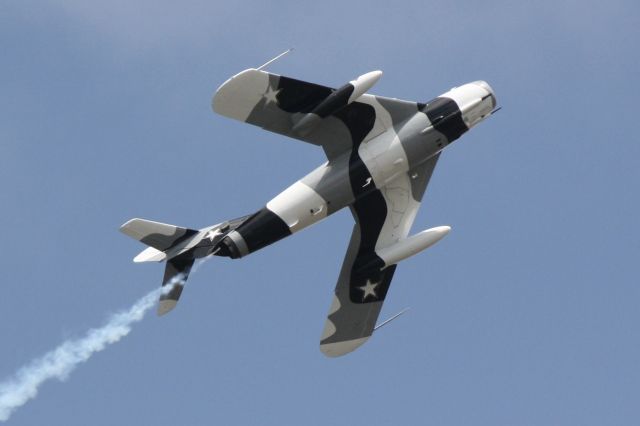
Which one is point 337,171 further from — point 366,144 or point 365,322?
point 365,322

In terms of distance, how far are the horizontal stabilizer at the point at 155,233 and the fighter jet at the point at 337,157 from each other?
0.03 m

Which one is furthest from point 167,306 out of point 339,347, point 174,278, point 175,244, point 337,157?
point 337,157

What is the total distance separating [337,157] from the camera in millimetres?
37750

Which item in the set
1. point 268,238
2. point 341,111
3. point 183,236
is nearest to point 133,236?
point 183,236

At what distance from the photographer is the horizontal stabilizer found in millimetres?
37688

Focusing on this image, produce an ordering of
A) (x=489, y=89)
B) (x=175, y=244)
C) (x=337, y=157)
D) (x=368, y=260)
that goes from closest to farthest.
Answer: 1. (x=337, y=157)
2. (x=175, y=244)
3. (x=489, y=89)
4. (x=368, y=260)

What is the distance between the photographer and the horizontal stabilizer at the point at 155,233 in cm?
3769

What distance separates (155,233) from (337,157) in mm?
5556

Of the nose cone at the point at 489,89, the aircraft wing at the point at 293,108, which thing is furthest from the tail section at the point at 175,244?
the nose cone at the point at 489,89

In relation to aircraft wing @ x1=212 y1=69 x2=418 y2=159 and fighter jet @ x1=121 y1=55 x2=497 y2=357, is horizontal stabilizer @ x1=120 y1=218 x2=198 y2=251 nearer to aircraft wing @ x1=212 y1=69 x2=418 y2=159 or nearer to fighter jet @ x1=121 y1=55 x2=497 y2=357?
fighter jet @ x1=121 y1=55 x2=497 y2=357

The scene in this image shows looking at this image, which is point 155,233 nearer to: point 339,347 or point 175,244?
point 175,244

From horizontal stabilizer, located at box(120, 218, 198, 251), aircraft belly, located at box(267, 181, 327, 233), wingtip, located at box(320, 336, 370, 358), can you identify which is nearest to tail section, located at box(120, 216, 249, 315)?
horizontal stabilizer, located at box(120, 218, 198, 251)

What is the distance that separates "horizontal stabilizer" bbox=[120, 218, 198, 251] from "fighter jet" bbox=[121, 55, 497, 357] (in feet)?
0.09

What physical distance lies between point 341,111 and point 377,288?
5.63 meters
